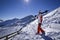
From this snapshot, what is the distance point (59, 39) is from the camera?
20.5 feet

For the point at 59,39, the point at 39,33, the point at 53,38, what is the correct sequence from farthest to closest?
1. the point at 39,33
2. the point at 53,38
3. the point at 59,39

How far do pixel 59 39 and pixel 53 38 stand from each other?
548 millimetres

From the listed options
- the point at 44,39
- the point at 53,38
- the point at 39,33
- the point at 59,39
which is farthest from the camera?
the point at 39,33

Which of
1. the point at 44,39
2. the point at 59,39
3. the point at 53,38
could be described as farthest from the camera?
the point at 44,39

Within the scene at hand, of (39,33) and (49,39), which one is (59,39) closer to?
(49,39)

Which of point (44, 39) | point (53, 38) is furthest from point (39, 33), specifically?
point (53, 38)

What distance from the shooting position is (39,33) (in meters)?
8.94

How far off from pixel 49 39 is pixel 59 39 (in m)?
0.92

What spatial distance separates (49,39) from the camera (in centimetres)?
692

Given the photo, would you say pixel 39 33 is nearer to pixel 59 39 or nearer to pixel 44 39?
pixel 44 39

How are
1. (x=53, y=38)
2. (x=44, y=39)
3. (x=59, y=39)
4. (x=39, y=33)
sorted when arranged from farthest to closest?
1. (x=39, y=33)
2. (x=44, y=39)
3. (x=53, y=38)
4. (x=59, y=39)

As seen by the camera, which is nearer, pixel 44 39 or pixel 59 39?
pixel 59 39

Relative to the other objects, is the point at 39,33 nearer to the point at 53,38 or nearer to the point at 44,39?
the point at 44,39

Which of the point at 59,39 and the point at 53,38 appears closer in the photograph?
the point at 59,39
